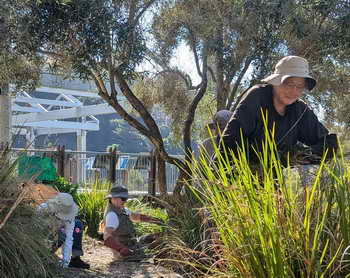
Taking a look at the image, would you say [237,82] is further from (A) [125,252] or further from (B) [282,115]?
(B) [282,115]

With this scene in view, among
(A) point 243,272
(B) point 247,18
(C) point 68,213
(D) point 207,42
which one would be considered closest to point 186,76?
(D) point 207,42

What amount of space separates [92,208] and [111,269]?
2.90 meters

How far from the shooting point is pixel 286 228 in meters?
2.23

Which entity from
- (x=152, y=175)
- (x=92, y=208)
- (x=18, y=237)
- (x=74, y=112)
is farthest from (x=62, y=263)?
(x=74, y=112)

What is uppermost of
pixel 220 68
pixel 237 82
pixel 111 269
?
pixel 220 68

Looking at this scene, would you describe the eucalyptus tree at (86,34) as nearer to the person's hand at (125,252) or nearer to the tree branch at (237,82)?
the tree branch at (237,82)

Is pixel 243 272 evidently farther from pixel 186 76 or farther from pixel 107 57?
pixel 186 76

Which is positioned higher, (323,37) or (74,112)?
(323,37)

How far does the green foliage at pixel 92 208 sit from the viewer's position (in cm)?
827

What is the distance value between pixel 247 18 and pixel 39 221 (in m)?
6.59

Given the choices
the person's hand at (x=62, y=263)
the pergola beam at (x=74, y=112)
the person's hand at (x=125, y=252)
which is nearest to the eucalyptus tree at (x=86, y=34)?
the person's hand at (x=125, y=252)

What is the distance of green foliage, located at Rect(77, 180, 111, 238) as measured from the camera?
27.1 ft

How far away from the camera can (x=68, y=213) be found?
18.1 feet

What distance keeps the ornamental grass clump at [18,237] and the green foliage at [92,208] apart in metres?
3.92
